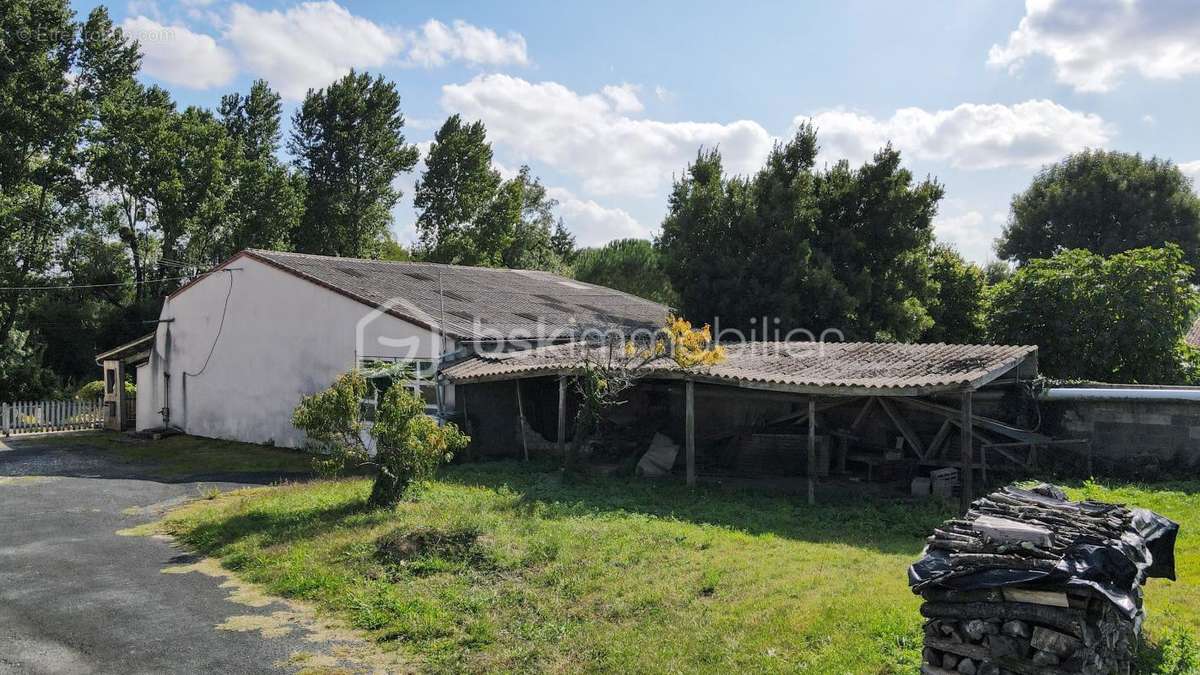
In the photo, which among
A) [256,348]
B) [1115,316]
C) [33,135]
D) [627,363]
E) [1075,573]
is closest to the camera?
[1075,573]

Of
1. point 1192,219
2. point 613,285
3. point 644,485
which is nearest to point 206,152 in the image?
point 613,285

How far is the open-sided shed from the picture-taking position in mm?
12094

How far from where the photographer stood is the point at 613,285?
37.4 m

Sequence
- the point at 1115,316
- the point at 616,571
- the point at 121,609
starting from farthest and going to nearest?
the point at 1115,316, the point at 616,571, the point at 121,609

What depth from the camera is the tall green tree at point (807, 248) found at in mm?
23297

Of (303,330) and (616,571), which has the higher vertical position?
(303,330)

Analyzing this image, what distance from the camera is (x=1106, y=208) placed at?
131 feet

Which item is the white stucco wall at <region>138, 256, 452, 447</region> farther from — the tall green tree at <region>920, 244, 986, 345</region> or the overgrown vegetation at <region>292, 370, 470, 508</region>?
the tall green tree at <region>920, 244, 986, 345</region>

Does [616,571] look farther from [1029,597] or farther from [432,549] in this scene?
[1029,597]

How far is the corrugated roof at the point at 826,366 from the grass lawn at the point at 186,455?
4790 mm

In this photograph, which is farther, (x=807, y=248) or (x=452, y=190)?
(x=452, y=190)

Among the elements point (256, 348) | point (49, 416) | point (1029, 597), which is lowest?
point (49, 416)

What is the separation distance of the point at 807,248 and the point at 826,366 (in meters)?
9.73

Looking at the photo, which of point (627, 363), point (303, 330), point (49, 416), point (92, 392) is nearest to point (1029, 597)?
point (627, 363)
